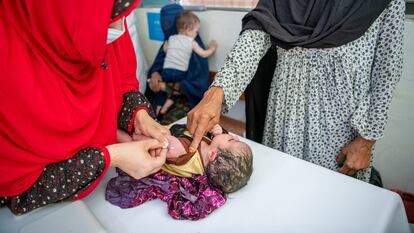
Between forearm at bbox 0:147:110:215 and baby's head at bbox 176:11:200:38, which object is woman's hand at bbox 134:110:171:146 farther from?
baby's head at bbox 176:11:200:38

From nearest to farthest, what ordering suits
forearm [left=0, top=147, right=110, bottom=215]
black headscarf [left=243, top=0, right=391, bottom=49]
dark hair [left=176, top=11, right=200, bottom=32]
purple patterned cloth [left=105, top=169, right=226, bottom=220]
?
forearm [left=0, top=147, right=110, bottom=215], purple patterned cloth [left=105, top=169, right=226, bottom=220], black headscarf [left=243, top=0, right=391, bottom=49], dark hair [left=176, top=11, right=200, bottom=32]

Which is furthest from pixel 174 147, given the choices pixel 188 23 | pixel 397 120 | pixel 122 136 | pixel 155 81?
pixel 155 81

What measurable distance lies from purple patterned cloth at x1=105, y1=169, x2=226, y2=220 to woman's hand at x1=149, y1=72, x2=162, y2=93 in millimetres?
1819

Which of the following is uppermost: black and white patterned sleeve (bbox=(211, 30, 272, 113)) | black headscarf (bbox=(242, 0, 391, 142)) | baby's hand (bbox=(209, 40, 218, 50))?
black headscarf (bbox=(242, 0, 391, 142))

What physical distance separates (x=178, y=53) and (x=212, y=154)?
66.5 inches

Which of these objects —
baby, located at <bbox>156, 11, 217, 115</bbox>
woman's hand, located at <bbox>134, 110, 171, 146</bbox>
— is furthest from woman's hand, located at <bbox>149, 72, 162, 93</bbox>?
woman's hand, located at <bbox>134, 110, 171, 146</bbox>

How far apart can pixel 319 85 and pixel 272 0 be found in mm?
458

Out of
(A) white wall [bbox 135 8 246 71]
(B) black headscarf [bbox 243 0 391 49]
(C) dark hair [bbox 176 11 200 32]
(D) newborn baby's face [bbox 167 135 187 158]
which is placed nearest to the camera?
(B) black headscarf [bbox 243 0 391 49]

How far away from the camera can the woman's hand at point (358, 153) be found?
4.12 ft

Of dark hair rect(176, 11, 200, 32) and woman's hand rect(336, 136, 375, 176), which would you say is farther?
dark hair rect(176, 11, 200, 32)

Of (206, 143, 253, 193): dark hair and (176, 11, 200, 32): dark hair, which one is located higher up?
(176, 11, 200, 32): dark hair

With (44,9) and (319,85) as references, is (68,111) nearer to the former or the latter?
(44,9)

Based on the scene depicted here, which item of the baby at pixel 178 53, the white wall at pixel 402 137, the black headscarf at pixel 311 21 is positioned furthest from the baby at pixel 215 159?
the baby at pixel 178 53

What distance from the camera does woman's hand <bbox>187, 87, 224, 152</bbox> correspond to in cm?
117
